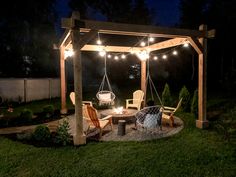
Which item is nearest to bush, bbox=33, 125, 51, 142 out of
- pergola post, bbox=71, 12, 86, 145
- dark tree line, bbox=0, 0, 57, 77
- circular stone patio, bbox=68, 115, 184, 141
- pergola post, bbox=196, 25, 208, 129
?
pergola post, bbox=71, 12, 86, 145

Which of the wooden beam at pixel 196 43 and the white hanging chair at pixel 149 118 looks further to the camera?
the wooden beam at pixel 196 43

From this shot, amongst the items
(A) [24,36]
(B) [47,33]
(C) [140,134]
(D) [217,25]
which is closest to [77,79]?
(C) [140,134]

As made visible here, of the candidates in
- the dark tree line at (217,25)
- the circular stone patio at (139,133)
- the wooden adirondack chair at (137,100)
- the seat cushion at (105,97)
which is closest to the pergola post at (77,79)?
the circular stone patio at (139,133)

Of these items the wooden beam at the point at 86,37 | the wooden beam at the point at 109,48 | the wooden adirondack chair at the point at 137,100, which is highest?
the wooden beam at the point at 109,48

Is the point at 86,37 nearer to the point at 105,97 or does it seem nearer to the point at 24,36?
Result: the point at 105,97

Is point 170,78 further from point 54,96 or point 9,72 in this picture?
point 9,72

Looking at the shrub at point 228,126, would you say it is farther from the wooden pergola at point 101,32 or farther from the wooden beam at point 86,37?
the wooden beam at point 86,37

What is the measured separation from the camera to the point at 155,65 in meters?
19.7

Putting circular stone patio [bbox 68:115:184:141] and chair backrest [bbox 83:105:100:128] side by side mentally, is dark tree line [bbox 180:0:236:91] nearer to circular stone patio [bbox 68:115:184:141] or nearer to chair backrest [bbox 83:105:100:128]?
circular stone patio [bbox 68:115:184:141]

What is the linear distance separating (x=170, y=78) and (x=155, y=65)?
1.70 metres

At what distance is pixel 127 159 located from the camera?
13.8 feet

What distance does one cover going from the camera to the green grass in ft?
12.2

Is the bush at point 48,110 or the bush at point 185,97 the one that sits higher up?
the bush at point 185,97

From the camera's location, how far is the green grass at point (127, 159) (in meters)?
3.72
